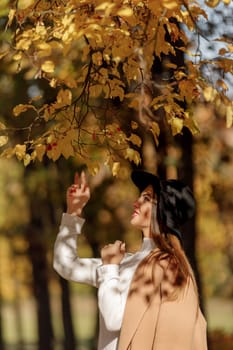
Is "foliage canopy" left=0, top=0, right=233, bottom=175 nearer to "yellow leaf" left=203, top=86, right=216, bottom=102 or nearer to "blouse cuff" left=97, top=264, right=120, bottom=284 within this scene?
"yellow leaf" left=203, top=86, right=216, bottom=102

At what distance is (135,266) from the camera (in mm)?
6039

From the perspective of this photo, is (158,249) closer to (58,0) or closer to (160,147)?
(58,0)

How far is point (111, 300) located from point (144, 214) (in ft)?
2.12

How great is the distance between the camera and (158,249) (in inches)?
236

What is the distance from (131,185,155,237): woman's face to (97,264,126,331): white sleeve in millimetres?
337

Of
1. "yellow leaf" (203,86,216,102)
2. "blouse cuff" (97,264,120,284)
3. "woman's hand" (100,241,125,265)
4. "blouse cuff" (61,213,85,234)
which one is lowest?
"blouse cuff" (97,264,120,284)

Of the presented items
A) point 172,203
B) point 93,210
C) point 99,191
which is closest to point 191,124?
point 172,203

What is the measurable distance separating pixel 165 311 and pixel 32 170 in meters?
11.8

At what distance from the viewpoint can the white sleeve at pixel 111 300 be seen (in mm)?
5832

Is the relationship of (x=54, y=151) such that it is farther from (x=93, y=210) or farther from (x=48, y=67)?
(x=93, y=210)

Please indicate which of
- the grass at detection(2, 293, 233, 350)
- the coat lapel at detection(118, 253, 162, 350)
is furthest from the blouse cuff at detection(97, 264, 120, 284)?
the grass at detection(2, 293, 233, 350)

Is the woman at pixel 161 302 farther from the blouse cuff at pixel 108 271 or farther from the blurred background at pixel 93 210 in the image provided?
the blurred background at pixel 93 210

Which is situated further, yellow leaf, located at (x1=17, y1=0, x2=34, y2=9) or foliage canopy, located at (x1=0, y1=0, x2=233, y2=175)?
yellow leaf, located at (x1=17, y1=0, x2=34, y2=9)

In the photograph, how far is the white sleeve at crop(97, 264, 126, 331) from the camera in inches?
230
